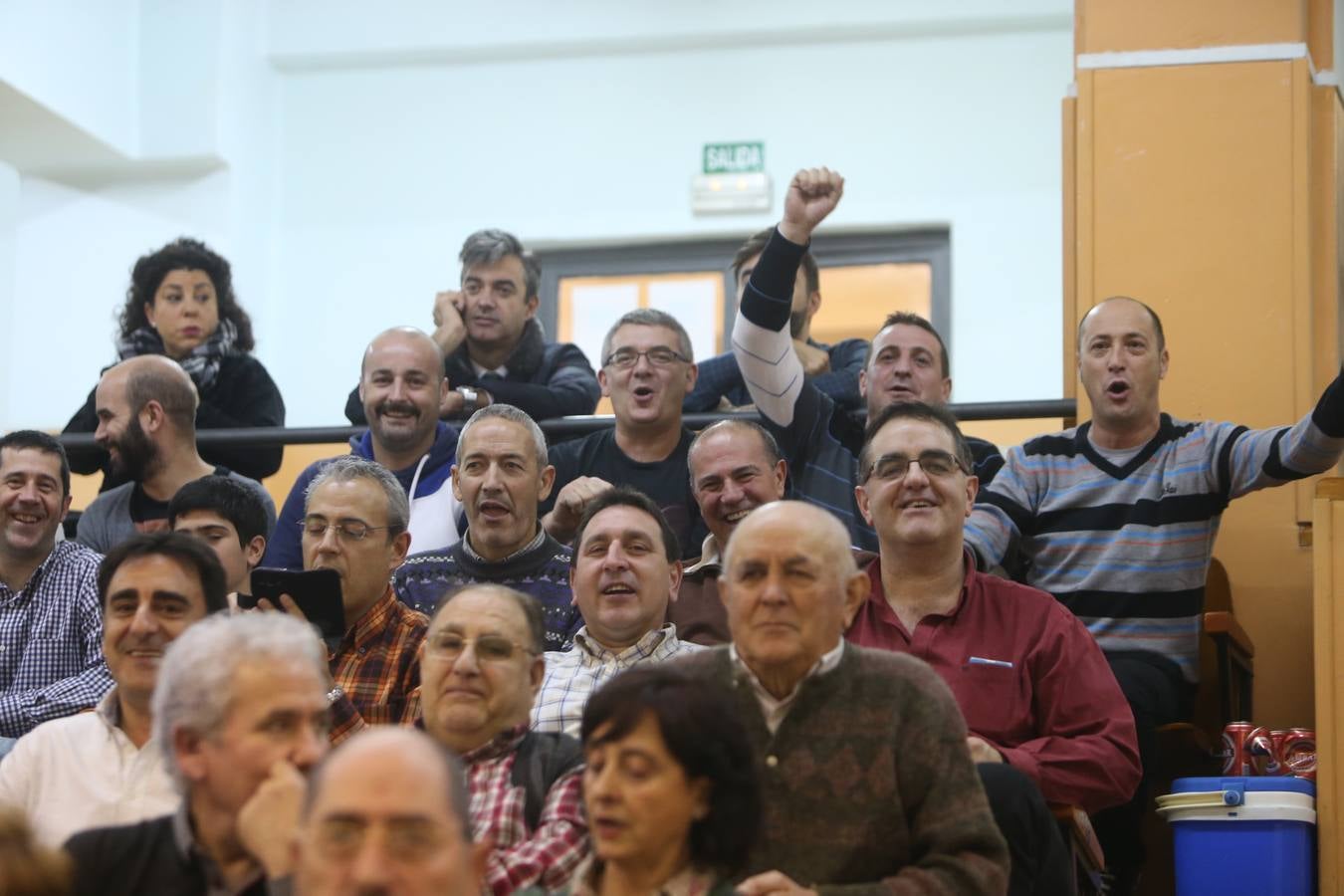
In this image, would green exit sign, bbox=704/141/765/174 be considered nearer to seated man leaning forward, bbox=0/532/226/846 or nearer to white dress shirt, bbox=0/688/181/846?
seated man leaning forward, bbox=0/532/226/846

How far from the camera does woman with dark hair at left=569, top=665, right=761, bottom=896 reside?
7.86 ft

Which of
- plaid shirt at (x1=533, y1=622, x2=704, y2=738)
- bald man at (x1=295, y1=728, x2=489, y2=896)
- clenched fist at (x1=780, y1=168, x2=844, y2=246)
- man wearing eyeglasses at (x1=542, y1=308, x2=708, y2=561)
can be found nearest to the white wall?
man wearing eyeglasses at (x1=542, y1=308, x2=708, y2=561)

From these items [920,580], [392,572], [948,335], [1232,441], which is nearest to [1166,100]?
[1232,441]

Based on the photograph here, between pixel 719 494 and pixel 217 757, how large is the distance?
169 centimetres

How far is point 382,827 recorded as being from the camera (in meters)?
2.10

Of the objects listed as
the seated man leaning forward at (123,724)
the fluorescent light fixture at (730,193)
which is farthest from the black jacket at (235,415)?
the fluorescent light fixture at (730,193)

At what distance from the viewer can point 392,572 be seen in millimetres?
4113

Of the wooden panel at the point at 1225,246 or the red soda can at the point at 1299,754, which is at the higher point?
the wooden panel at the point at 1225,246

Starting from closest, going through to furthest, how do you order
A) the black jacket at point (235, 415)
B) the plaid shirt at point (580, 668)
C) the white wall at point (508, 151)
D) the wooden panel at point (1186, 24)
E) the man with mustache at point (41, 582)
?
1. the plaid shirt at point (580, 668)
2. the man with mustache at point (41, 582)
3. the wooden panel at point (1186, 24)
4. the black jacket at point (235, 415)
5. the white wall at point (508, 151)

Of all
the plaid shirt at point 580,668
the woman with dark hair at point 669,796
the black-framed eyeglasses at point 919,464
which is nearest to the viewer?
the woman with dark hair at point 669,796

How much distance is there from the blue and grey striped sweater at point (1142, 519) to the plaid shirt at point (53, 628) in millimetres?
1892

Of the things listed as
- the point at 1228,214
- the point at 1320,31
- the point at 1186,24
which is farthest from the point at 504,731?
the point at 1320,31

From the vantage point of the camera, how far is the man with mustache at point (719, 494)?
12.7 ft

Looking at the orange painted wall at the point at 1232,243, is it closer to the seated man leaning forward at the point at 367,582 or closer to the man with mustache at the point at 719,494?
the man with mustache at the point at 719,494
